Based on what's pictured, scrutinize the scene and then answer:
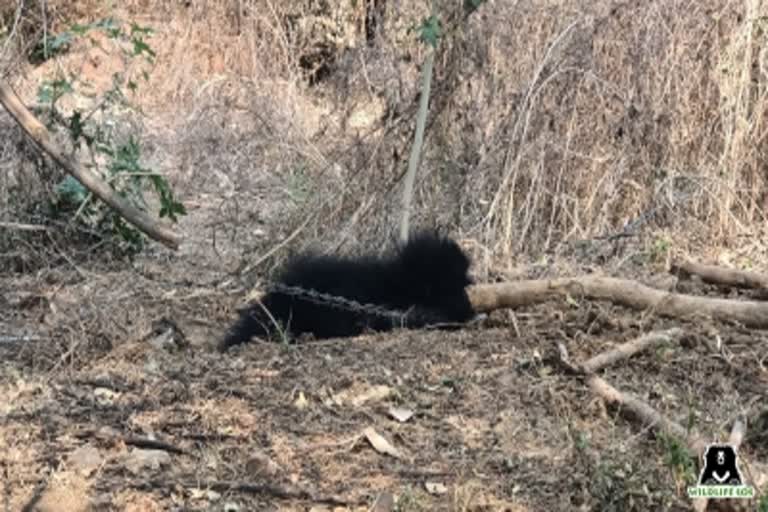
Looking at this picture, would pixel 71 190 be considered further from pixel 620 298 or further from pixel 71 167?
pixel 620 298

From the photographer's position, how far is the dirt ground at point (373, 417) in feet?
11.1

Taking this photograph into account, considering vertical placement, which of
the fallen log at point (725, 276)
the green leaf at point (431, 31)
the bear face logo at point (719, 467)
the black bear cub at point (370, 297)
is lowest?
the black bear cub at point (370, 297)

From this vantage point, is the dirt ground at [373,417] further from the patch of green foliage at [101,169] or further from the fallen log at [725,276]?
the patch of green foliage at [101,169]

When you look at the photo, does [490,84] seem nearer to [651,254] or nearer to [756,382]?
[651,254]

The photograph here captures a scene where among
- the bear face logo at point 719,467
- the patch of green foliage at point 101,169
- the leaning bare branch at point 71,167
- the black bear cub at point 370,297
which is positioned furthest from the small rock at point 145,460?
the patch of green foliage at point 101,169

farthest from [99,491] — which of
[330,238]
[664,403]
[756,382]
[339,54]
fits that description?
[339,54]

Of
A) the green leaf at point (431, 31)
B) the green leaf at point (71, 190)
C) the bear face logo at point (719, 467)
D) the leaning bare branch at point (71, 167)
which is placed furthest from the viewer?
the green leaf at point (71, 190)

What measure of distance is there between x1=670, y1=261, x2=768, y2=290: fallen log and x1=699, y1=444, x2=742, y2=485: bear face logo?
1.96 metres

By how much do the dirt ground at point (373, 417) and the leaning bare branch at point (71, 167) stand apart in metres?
0.60

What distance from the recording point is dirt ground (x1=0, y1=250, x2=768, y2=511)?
339 centimetres

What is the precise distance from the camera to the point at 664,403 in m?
4.01

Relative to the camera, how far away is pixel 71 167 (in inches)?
160

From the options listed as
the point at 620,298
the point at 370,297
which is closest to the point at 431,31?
the point at 370,297

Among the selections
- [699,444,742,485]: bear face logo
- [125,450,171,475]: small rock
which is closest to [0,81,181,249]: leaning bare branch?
[125,450,171,475]: small rock
